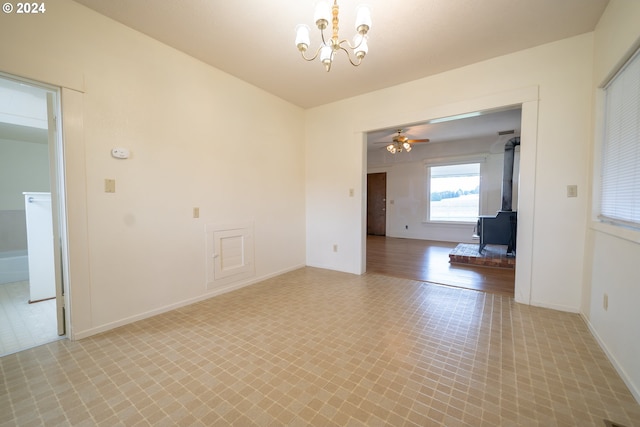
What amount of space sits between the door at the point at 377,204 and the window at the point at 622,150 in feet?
18.3

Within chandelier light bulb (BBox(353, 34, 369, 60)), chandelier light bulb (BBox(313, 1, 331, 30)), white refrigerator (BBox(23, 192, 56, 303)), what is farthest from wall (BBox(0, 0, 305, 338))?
chandelier light bulb (BBox(353, 34, 369, 60))

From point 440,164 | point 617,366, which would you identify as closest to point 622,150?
point 617,366

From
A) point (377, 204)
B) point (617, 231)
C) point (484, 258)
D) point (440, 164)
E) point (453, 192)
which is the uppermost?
point (440, 164)

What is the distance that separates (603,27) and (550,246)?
196 centimetres

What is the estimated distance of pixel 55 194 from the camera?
78.5 inches

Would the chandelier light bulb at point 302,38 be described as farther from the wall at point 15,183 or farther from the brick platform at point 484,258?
the wall at point 15,183

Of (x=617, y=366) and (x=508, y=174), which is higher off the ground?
(x=508, y=174)

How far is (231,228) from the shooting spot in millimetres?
3115

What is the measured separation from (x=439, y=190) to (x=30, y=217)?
7835 mm

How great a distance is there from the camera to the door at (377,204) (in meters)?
7.68

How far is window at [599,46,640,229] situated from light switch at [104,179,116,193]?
12.8ft

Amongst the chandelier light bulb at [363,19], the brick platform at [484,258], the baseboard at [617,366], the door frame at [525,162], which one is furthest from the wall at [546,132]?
the chandelier light bulb at [363,19]

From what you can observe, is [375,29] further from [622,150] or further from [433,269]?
[433,269]

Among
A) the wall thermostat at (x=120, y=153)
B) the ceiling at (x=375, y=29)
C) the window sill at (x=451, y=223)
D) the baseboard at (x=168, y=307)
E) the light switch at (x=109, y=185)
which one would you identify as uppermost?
the ceiling at (x=375, y=29)
